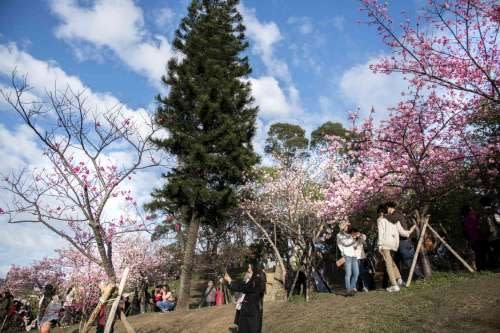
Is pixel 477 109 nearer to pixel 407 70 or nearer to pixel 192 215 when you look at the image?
pixel 407 70

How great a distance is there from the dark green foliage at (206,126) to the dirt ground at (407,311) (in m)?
8.44

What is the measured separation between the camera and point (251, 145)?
1972cm

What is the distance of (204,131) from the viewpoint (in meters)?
18.8

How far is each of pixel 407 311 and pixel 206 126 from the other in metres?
13.9

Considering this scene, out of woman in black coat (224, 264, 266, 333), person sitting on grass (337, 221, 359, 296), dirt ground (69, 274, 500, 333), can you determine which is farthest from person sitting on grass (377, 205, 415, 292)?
woman in black coat (224, 264, 266, 333)

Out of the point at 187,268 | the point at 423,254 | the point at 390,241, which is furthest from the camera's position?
the point at 187,268

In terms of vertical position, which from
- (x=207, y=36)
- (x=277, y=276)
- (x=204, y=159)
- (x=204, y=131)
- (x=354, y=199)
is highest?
(x=207, y=36)

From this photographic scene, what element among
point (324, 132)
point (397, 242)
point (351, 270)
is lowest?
point (351, 270)

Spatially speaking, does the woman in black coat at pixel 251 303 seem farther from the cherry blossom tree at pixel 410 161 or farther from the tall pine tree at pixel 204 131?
the tall pine tree at pixel 204 131

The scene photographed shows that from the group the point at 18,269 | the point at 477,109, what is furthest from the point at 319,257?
the point at 18,269

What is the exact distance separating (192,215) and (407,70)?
40.2 ft

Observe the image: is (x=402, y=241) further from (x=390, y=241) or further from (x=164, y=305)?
(x=164, y=305)

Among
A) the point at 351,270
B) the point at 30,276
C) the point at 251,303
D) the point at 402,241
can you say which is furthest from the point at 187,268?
the point at 30,276

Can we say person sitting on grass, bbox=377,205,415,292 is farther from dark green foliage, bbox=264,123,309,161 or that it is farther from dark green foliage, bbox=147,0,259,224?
dark green foliage, bbox=264,123,309,161
